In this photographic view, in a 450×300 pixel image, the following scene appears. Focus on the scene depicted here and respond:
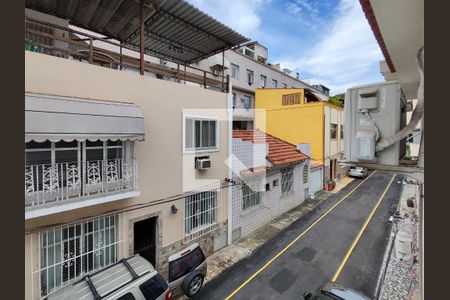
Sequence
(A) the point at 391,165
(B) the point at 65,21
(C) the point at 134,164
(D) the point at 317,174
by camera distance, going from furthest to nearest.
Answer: (D) the point at 317,174 < (B) the point at 65,21 < (C) the point at 134,164 < (A) the point at 391,165

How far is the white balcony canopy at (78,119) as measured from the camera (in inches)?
207

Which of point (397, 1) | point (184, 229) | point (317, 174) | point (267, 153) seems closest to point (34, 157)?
point (184, 229)

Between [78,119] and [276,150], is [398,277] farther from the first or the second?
[78,119]

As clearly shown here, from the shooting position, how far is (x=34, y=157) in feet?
19.4

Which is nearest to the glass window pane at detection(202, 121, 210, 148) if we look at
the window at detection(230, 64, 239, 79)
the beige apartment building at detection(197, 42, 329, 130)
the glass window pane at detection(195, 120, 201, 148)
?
the glass window pane at detection(195, 120, 201, 148)

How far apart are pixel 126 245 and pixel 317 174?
18067 millimetres

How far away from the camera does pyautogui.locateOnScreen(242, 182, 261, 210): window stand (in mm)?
12539

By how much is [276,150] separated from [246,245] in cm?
683

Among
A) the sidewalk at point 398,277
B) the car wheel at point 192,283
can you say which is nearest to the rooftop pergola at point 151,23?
the car wheel at point 192,283

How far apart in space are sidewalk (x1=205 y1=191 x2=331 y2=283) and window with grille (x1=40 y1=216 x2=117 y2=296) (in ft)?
13.4

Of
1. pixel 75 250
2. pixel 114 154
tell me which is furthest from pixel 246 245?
pixel 114 154

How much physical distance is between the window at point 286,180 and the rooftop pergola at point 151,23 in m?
9.02

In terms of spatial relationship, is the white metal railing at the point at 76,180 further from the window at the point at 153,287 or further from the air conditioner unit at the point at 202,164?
the air conditioner unit at the point at 202,164

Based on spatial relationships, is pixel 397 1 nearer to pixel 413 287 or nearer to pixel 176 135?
pixel 176 135
